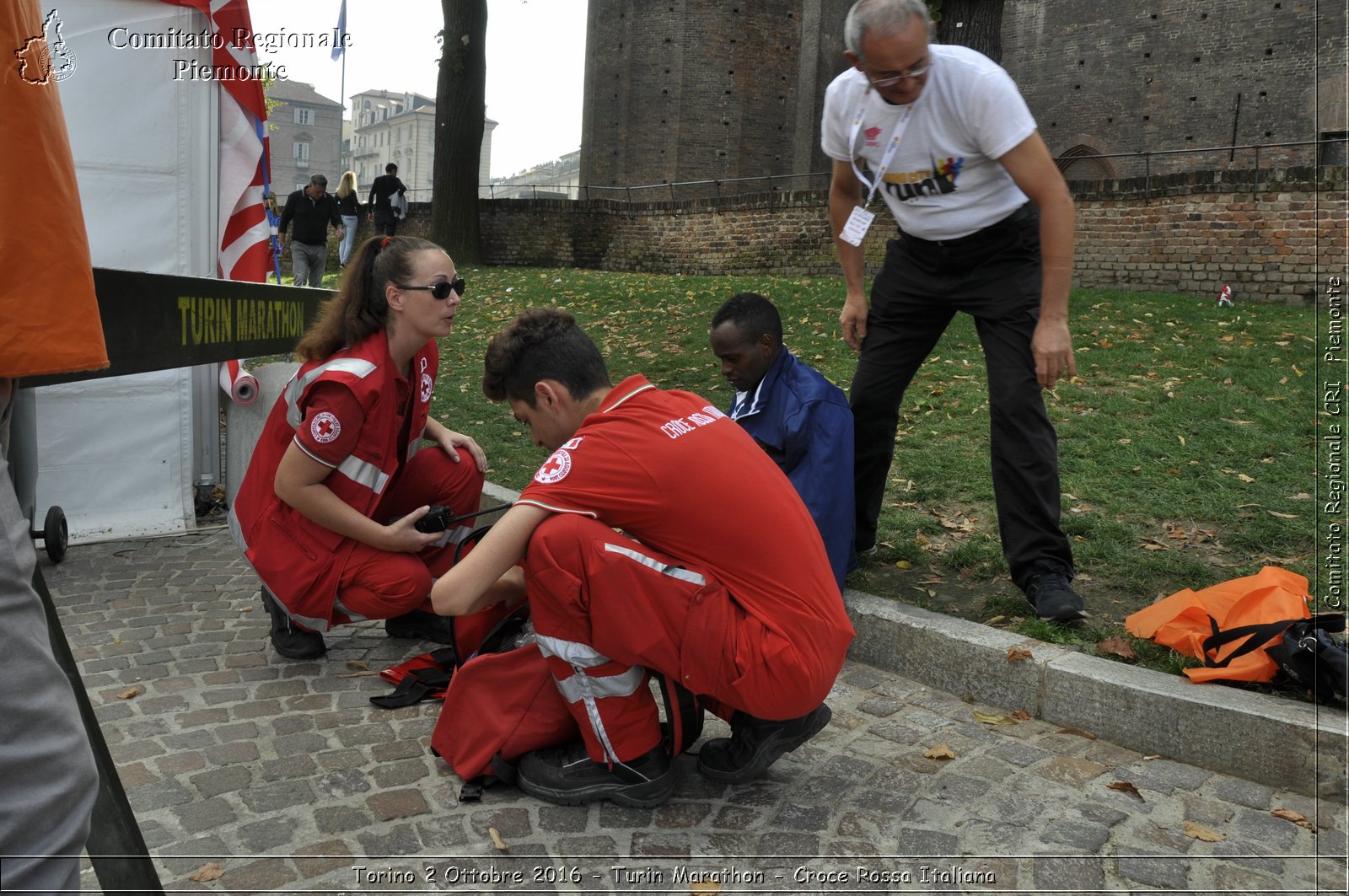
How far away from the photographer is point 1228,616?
3.41 m

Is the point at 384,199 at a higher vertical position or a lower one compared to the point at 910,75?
higher

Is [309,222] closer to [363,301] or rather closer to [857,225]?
[363,301]

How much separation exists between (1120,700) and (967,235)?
5.56ft

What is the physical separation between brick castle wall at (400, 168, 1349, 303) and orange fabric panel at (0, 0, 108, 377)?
1098 cm

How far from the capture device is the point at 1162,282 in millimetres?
15859

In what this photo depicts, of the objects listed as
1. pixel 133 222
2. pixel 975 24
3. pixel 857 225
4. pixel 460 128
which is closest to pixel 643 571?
pixel 857 225

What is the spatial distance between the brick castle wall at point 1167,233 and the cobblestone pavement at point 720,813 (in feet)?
29.5

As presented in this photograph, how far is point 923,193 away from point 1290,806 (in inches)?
89.4

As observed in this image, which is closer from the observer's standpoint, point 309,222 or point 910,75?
point 910,75

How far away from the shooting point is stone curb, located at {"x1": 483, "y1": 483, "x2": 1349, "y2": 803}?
2873 mm

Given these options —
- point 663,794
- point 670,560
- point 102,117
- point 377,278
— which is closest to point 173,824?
point 663,794

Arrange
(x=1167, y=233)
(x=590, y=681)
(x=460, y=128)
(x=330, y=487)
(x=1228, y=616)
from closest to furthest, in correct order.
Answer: (x=590, y=681) → (x=1228, y=616) → (x=330, y=487) → (x=1167, y=233) → (x=460, y=128)

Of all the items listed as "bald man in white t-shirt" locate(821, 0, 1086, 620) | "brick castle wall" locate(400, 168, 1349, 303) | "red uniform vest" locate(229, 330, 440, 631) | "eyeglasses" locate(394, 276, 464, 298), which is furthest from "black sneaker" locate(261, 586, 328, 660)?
"brick castle wall" locate(400, 168, 1349, 303)

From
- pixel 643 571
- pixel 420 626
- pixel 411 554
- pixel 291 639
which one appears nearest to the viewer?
pixel 643 571
